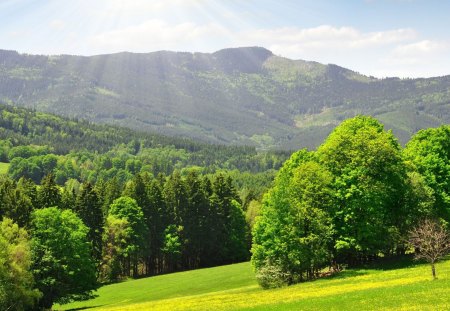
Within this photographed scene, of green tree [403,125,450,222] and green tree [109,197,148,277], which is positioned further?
green tree [109,197,148,277]

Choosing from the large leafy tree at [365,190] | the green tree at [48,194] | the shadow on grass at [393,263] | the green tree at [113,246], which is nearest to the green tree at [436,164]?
the large leafy tree at [365,190]

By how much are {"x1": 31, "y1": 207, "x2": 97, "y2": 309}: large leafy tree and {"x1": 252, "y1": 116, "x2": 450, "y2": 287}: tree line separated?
25.7m

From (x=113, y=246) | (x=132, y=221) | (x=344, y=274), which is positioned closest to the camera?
(x=344, y=274)

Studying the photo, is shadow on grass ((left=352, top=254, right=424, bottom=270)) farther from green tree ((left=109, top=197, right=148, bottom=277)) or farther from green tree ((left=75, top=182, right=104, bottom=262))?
green tree ((left=75, top=182, right=104, bottom=262))

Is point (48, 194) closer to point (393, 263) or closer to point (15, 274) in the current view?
point (15, 274)

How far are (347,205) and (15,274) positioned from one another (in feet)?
139

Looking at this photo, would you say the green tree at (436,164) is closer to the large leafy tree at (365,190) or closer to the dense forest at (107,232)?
the large leafy tree at (365,190)

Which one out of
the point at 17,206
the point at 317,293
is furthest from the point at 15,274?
the point at 317,293

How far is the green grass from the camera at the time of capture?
37.0 m

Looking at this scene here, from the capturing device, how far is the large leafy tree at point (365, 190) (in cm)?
6128

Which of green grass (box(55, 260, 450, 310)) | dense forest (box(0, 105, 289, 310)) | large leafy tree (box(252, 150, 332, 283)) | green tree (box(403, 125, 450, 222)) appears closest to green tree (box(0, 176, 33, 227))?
dense forest (box(0, 105, 289, 310))

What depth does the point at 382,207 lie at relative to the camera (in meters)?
62.3

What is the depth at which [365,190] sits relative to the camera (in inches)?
2415

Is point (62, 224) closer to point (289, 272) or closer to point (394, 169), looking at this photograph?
point (289, 272)
